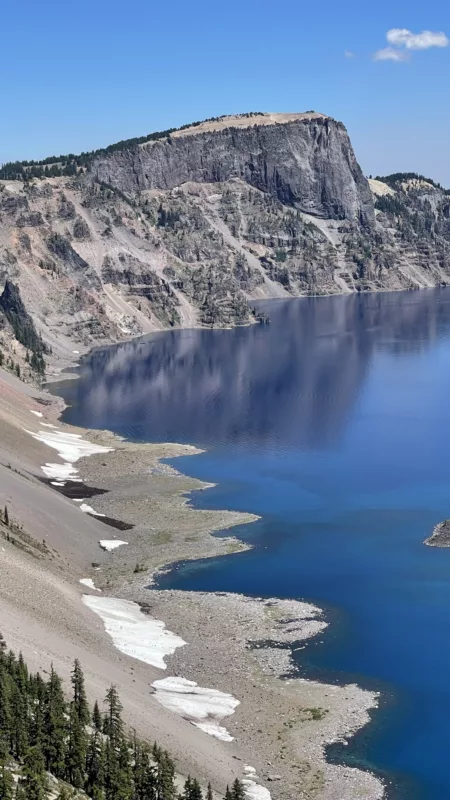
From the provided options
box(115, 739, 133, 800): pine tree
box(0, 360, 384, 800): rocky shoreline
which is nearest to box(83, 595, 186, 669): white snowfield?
box(0, 360, 384, 800): rocky shoreline

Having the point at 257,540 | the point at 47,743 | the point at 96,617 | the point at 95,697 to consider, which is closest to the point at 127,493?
the point at 257,540

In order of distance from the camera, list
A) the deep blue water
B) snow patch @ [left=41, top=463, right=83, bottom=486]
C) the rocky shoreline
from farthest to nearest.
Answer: snow patch @ [left=41, top=463, right=83, bottom=486] < the deep blue water < the rocky shoreline

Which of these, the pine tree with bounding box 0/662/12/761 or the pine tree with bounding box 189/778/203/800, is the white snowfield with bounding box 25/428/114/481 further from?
the pine tree with bounding box 189/778/203/800

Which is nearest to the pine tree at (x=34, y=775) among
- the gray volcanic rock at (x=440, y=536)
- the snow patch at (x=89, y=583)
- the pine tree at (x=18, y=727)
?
the pine tree at (x=18, y=727)

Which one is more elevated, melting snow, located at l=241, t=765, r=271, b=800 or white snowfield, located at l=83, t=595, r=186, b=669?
white snowfield, located at l=83, t=595, r=186, b=669

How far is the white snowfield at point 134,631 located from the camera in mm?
72438

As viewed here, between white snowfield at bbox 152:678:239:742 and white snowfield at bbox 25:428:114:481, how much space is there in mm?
54405

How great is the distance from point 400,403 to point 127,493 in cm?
7037

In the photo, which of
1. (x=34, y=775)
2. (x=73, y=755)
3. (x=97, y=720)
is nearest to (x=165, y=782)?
(x=73, y=755)

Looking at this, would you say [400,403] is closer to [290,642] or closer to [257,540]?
[257,540]

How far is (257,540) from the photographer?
3932 inches

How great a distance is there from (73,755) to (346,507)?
2514 inches

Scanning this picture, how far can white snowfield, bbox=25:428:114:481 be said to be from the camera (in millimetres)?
121562

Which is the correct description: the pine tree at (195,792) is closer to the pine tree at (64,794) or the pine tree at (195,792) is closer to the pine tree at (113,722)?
the pine tree at (113,722)
